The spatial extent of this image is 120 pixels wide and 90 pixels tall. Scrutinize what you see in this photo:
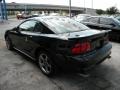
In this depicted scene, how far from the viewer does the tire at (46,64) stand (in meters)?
3.77

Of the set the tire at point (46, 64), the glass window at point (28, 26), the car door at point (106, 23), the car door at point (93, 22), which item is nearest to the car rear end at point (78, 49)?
the tire at point (46, 64)

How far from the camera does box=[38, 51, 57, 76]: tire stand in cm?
377

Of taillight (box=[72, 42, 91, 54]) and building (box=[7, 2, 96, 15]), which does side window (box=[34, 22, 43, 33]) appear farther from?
building (box=[7, 2, 96, 15])

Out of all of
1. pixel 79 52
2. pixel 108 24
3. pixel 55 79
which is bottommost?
pixel 55 79

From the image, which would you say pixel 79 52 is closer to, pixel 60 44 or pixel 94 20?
pixel 60 44

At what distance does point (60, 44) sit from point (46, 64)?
853 mm

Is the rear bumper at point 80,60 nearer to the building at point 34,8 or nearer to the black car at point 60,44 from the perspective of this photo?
the black car at point 60,44

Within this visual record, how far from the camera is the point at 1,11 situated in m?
30.4

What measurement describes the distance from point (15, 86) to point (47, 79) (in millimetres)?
775

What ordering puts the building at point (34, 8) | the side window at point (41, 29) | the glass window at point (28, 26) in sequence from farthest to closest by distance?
the building at point (34, 8), the glass window at point (28, 26), the side window at point (41, 29)

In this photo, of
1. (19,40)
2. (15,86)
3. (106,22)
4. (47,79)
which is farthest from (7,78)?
(106,22)

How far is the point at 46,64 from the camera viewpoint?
4000 millimetres

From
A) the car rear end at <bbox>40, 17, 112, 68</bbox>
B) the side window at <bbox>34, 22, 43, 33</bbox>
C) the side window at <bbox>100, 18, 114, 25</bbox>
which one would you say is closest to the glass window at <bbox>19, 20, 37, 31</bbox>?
the side window at <bbox>34, 22, 43, 33</bbox>

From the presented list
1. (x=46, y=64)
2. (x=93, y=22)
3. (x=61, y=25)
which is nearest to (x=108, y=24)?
(x=93, y=22)
